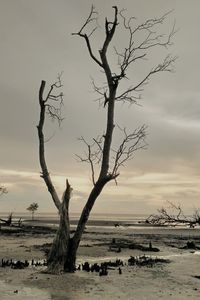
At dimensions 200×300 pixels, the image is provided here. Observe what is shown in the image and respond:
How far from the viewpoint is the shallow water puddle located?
488 inches

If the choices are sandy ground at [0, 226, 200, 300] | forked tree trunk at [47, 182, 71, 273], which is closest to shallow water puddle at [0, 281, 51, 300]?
sandy ground at [0, 226, 200, 300]

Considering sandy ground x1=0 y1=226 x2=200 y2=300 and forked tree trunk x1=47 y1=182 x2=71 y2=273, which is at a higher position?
forked tree trunk x1=47 y1=182 x2=71 y2=273

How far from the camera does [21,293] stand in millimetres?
12930

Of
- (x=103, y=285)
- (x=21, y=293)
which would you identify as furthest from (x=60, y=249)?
(x=21, y=293)

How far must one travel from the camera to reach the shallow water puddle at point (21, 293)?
12.4 meters

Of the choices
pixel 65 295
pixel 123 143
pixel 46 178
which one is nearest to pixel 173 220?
pixel 65 295

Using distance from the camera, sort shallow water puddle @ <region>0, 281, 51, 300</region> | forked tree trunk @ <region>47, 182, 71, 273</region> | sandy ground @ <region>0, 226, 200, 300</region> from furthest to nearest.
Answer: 1. forked tree trunk @ <region>47, 182, 71, 273</region>
2. sandy ground @ <region>0, 226, 200, 300</region>
3. shallow water puddle @ <region>0, 281, 51, 300</region>

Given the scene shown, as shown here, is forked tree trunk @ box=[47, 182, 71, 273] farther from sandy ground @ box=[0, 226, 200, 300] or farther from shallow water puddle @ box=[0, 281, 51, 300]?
shallow water puddle @ box=[0, 281, 51, 300]

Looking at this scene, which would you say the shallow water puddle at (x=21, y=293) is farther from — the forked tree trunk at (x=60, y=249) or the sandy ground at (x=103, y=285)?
the forked tree trunk at (x=60, y=249)

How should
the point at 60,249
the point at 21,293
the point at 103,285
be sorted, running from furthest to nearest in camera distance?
the point at 60,249 < the point at 103,285 < the point at 21,293

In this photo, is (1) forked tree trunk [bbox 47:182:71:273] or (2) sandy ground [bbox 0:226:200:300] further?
(1) forked tree trunk [bbox 47:182:71:273]

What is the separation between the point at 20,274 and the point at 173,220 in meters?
12.0

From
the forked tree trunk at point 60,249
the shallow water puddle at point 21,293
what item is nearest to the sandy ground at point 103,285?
the shallow water puddle at point 21,293

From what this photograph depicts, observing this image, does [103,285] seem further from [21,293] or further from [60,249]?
[21,293]
